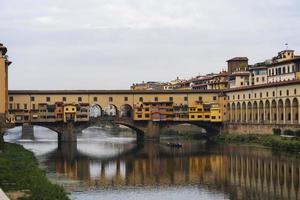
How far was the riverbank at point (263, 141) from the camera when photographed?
51.2 metres

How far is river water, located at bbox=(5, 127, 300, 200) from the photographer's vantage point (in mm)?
31328

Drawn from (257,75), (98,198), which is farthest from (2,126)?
(257,75)

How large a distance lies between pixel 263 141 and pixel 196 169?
1892 centimetres

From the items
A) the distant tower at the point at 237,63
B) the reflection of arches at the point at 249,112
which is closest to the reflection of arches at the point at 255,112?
the reflection of arches at the point at 249,112

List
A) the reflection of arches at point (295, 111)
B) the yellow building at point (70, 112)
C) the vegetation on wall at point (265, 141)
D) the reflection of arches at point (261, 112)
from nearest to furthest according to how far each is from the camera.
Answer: the vegetation on wall at point (265, 141) → the reflection of arches at point (295, 111) → the reflection of arches at point (261, 112) → the yellow building at point (70, 112)

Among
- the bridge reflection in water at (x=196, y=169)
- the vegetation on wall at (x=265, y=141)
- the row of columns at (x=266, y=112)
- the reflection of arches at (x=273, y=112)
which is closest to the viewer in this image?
the bridge reflection in water at (x=196, y=169)

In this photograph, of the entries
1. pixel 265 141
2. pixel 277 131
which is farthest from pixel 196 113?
pixel 265 141

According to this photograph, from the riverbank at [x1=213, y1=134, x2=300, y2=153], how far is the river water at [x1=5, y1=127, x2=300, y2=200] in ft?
5.21

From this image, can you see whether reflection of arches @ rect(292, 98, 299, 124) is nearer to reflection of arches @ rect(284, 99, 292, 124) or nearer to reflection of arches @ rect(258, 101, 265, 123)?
reflection of arches @ rect(284, 99, 292, 124)

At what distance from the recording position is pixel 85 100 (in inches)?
2936

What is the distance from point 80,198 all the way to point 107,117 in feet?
143

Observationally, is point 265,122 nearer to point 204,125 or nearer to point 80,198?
point 204,125

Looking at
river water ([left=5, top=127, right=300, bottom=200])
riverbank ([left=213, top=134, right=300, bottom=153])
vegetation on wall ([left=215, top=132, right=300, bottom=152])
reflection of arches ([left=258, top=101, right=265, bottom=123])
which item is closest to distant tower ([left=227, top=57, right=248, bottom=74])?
riverbank ([left=213, top=134, right=300, bottom=153])

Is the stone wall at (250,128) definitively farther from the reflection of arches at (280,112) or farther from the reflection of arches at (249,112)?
the reflection of arches at (249,112)
